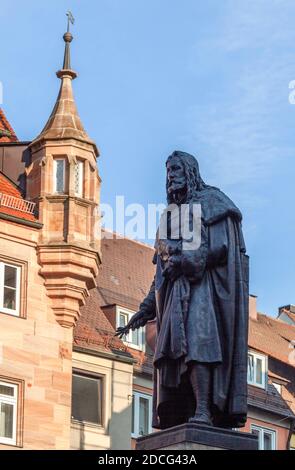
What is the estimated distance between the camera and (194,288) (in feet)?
41.6

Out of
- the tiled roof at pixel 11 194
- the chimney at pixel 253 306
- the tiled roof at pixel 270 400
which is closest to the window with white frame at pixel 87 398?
the tiled roof at pixel 11 194

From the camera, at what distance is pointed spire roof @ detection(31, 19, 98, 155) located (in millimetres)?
36406

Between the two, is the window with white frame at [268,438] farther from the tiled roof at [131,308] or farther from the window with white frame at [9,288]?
the window with white frame at [9,288]

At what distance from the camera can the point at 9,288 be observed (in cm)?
3481

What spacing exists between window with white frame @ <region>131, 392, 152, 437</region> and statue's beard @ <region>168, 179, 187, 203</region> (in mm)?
26237

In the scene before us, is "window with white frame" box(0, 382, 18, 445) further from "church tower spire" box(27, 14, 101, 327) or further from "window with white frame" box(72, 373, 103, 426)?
"window with white frame" box(72, 373, 103, 426)

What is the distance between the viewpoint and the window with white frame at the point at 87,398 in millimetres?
36875

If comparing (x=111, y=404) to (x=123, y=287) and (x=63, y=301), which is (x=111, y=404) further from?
(x=123, y=287)

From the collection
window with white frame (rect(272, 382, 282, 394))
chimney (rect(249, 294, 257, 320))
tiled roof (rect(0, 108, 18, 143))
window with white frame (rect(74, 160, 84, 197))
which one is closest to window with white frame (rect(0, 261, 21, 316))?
window with white frame (rect(74, 160, 84, 197))

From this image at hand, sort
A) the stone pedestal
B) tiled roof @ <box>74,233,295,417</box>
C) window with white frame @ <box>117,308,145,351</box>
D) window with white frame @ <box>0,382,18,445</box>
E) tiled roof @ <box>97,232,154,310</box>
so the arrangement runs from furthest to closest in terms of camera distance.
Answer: tiled roof @ <box>97,232,154,310</box> < window with white frame @ <box>117,308,145,351</box> < tiled roof @ <box>74,233,295,417</box> < window with white frame @ <box>0,382,18,445</box> < the stone pedestal

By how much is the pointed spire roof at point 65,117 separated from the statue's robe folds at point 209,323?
23.6 meters

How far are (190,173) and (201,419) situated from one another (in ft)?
7.04

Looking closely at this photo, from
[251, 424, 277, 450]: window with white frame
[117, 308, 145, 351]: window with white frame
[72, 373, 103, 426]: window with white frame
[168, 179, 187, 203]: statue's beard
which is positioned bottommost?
[168, 179, 187, 203]: statue's beard

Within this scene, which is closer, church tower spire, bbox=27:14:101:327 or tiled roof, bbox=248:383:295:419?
church tower spire, bbox=27:14:101:327
